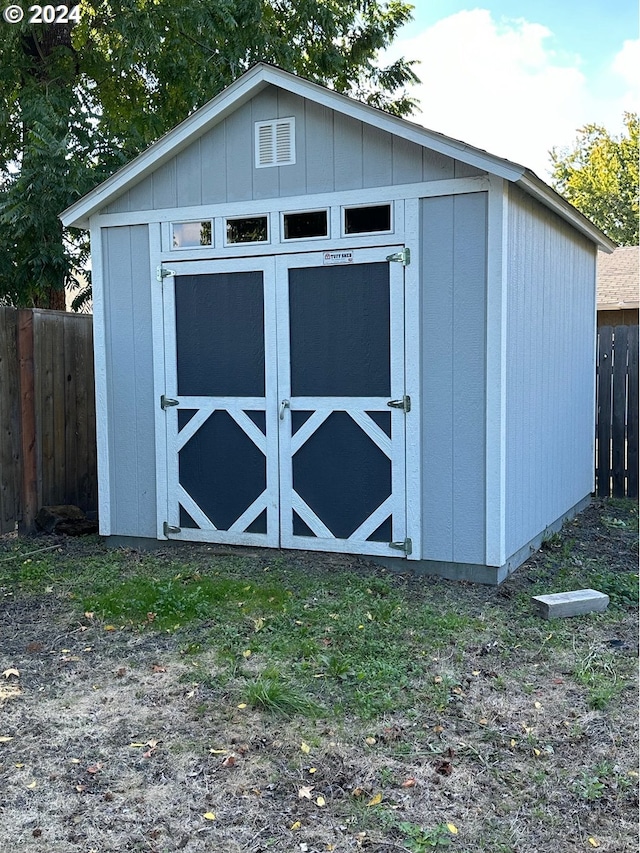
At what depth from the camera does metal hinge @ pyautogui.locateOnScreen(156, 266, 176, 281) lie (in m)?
6.23

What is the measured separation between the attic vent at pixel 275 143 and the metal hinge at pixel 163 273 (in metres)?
1.02

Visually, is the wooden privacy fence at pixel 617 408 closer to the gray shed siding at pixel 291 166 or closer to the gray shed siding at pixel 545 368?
the gray shed siding at pixel 545 368

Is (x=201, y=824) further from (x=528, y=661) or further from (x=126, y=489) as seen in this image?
(x=126, y=489)

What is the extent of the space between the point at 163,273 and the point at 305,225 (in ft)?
3.88

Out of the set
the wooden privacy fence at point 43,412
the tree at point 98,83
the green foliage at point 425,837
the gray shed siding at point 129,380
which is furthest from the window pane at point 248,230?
the green foliage at point 425,837

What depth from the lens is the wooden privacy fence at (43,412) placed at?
6.97m

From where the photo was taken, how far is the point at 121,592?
528 cm

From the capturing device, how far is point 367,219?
569 centimetres

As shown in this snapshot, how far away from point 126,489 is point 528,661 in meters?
3.63

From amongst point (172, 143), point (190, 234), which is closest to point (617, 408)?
point (190, 234)

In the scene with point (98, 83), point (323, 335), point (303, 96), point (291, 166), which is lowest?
point (323, 335)

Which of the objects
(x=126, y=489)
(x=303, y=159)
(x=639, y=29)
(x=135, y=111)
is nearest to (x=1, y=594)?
(x=126, y=489)

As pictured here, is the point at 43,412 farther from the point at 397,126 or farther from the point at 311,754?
the point at 311,754

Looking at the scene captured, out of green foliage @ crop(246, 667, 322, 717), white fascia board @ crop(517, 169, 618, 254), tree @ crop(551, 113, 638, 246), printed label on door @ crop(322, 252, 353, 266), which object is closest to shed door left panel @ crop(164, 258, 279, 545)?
printed label on door @ crop(322, 252, 353, 266)
